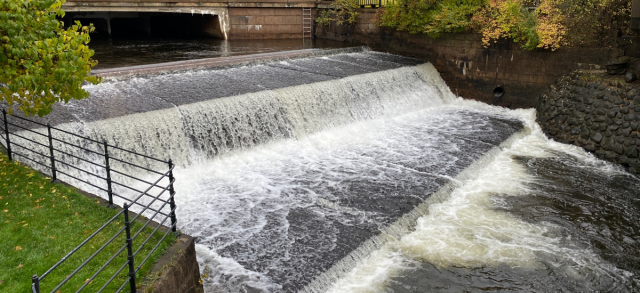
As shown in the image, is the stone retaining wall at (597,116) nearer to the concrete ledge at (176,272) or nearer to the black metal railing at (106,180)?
the black metal railing at (106,180)

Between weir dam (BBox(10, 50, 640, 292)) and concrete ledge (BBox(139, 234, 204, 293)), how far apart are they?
0.86m

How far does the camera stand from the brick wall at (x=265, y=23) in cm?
2205

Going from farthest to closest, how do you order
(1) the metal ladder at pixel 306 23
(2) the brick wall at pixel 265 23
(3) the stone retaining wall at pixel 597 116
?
(1) the metal ladder at pixel 306 23
(2) the brick wall at pixel 265 23
(3) the stone retaining wall at pixel 597 116

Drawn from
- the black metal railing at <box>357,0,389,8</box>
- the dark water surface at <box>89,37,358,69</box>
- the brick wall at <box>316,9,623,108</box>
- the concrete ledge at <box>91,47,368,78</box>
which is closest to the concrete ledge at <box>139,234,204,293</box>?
the concrete ledge at <box>91,47,368,78</box>

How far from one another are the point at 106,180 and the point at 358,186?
184 inches

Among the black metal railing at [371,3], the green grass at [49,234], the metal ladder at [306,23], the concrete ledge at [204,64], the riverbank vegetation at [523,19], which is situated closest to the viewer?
the green grass at [49,234]

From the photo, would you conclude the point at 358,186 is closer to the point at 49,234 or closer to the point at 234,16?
the point at 49,234

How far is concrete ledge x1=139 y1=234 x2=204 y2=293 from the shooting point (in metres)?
5.03

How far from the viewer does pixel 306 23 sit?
23.2 metres

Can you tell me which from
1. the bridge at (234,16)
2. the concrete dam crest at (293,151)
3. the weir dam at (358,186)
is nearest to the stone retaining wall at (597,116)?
the weir dam at (358,186)

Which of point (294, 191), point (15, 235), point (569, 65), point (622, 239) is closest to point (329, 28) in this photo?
point (569, 65)

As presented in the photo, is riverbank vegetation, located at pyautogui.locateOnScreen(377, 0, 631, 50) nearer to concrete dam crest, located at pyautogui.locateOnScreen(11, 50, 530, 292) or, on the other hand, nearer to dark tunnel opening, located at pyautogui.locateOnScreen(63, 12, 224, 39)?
concrete dam crest, located at pyautogui.locateOnScreen(11, 50, 530, 292)

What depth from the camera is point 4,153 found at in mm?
7918

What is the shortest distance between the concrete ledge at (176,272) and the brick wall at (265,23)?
17467 mm
